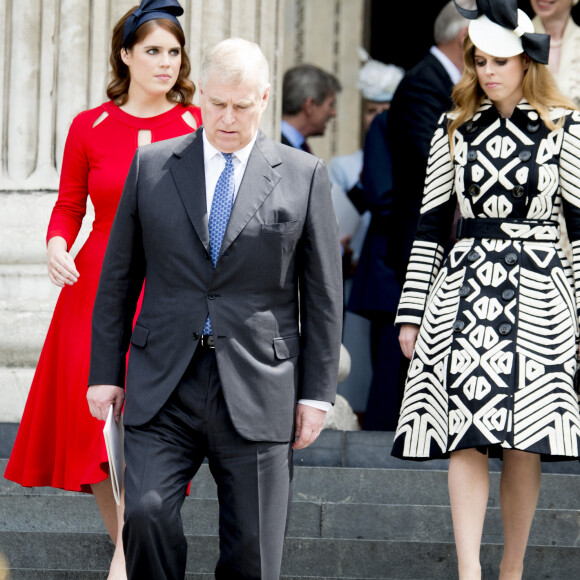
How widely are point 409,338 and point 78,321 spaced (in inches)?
45.4

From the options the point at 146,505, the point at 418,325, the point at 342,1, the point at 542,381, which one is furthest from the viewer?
the point at 342,1

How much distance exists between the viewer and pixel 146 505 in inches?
139

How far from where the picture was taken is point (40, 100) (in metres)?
6.57

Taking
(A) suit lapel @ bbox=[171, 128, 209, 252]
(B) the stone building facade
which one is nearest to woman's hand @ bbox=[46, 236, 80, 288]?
(A) suit lapel @ bbox=[171, 128, 209, 252]

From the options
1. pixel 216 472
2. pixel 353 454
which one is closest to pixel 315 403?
pixel 216 472

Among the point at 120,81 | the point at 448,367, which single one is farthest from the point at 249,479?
the point at 120,81

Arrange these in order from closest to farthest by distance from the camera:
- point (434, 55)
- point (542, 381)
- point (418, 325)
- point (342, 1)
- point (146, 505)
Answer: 1. point (146, 505)
2. point (542, 381)
3. point (418, 325)
4. point (434, 55)
5. point (342, 1)

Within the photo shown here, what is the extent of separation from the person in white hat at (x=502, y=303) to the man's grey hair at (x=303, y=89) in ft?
10.3

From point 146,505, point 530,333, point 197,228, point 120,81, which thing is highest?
point 120,81

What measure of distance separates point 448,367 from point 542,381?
1.01 ft

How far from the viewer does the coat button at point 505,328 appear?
438 centimetres

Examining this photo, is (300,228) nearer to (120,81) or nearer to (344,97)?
(120,81)

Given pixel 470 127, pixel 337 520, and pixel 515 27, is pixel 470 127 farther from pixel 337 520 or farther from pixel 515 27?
pixel 337 520

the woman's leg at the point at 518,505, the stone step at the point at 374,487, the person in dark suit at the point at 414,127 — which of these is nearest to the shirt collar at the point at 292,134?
the person in dark suit at the point at 414,127
